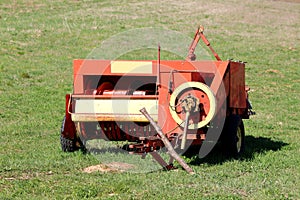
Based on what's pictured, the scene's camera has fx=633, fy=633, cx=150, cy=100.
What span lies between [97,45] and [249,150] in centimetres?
1966

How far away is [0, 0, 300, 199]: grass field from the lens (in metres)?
8.10

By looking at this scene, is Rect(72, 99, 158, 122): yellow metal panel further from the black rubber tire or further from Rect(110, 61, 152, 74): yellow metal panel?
the black rubber tire

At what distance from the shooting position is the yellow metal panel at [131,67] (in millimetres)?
9977

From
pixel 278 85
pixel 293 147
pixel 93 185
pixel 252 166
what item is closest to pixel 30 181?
pixel 93 185

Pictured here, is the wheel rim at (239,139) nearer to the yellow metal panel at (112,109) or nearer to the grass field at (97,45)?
the grass field at (97,45)

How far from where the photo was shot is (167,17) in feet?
128

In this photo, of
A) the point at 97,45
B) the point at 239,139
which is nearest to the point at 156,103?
the point at 239,139

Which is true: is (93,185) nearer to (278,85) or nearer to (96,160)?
(96,160)

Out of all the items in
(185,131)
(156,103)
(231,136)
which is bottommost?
(231,136)

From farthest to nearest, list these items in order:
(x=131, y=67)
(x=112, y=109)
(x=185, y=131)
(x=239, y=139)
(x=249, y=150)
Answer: (x=249, y=150) → (x=239, y=139) → (x=131, y=67) → (x=112, y=109) → (x=185, y=131)

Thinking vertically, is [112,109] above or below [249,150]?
above

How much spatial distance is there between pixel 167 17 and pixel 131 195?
32.0 m

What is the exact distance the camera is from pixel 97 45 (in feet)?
98.2

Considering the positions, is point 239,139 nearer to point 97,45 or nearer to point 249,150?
point 249,150
